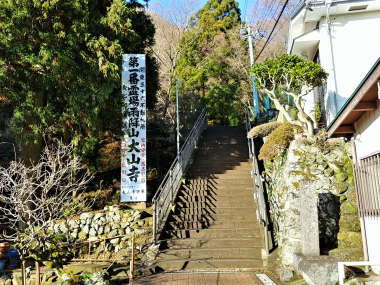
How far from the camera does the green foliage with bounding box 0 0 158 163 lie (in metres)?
10.4

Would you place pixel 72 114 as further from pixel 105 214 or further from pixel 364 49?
pixel 364 49

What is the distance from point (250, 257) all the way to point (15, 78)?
8.64m

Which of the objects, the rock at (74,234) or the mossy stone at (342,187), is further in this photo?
the rock at (74,234)

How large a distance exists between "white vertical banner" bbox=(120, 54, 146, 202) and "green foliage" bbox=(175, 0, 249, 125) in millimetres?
10818

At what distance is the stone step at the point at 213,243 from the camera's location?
379 inches

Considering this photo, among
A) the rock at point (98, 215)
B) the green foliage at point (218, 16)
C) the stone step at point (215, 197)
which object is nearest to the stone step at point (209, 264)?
the stone step at point (215, 197)

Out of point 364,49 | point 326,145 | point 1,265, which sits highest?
point 364,49

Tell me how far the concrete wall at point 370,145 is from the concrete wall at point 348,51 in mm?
3896

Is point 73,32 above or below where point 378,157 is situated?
above

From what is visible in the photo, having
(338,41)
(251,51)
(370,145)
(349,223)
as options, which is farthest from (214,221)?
(251,51)

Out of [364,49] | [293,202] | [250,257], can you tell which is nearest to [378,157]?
[293,202]

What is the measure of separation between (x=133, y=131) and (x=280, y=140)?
5052 millimetres

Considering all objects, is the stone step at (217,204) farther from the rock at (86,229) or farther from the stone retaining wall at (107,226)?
the rock at (86,229)

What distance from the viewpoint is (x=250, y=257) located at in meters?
9.03
